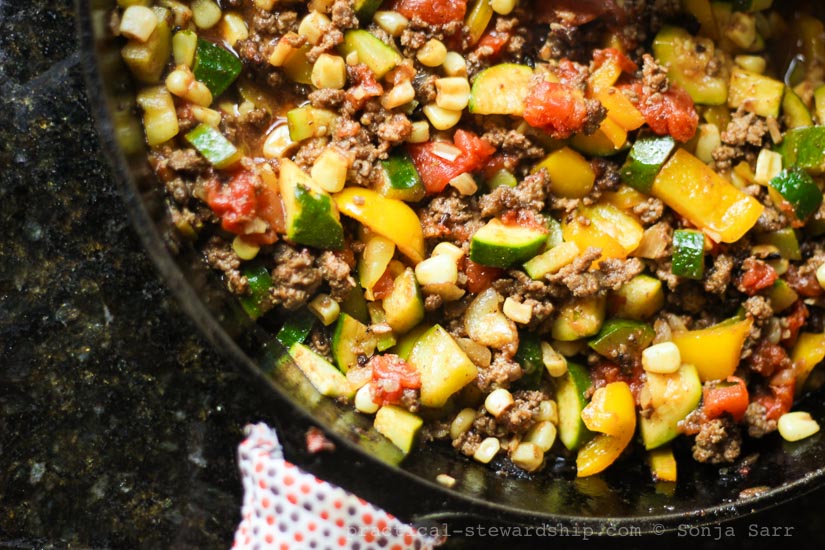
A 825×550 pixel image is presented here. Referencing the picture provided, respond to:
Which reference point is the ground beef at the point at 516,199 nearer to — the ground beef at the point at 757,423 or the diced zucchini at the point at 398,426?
the diced zucchini at the point at 398,426

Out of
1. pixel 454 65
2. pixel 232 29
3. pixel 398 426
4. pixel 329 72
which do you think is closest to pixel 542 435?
pixel 398 426

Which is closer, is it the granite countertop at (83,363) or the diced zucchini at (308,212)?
the diced zucchini at (308,212)

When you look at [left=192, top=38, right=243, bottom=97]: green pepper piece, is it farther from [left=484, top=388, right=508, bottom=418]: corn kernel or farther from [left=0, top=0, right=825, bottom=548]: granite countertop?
[left=484, top=388, right=508, bottom=418]: corn kernel

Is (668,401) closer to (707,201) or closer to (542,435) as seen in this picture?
(542,435)

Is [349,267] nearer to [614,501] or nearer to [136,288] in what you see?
[136,288]

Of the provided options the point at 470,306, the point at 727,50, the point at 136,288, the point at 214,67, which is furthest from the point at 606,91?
the point at 136,288

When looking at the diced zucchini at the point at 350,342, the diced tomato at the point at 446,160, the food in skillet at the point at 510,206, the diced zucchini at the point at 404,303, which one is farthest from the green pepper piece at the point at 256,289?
the diced tomato at the point at 446,160
